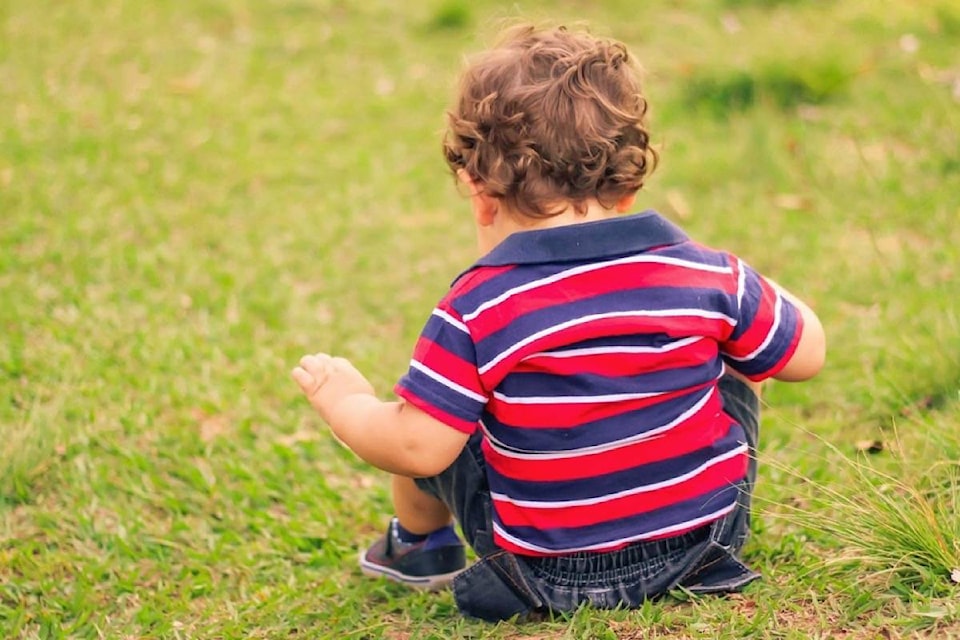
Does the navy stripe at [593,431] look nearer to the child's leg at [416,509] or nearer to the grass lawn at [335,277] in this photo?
the grass lawn at [335,277]

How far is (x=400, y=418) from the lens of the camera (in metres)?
1.90

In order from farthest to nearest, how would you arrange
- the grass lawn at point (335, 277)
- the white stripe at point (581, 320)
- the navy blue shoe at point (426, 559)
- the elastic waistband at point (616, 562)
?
the navy blue shoe at point (426, 559), the grass lawn at point (335, 277), the elastic waistband at point (616, 562), the white stripe at point (581, 320)

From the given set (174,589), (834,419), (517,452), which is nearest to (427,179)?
(834,419)

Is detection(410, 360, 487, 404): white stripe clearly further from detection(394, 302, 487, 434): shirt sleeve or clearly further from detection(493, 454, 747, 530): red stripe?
detection(493, 454, 747, 530): red stripe

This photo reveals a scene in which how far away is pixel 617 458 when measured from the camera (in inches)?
76.1

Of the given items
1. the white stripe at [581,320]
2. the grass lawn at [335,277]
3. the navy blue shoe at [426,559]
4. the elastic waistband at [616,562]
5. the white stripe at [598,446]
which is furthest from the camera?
the navy blue shoe at [426,559]

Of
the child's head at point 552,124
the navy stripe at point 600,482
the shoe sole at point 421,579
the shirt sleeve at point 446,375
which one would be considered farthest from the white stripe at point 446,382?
the shoe sole at point 421,579

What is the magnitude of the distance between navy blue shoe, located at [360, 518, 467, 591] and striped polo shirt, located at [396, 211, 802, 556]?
1.37 ft

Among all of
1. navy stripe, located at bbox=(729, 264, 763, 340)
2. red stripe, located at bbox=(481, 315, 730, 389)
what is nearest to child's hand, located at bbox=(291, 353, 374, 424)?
red stripe, located at bbox=(481, 315, 730, 389)

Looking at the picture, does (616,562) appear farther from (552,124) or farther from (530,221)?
(552,124)

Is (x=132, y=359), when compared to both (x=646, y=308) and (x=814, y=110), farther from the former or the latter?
(x=814, y=110)

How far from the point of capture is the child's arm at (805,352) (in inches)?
80.4

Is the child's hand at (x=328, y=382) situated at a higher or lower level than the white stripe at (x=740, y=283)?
lower

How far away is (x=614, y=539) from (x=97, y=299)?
213 cm
